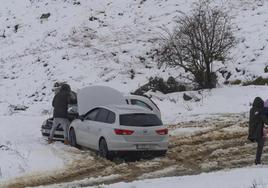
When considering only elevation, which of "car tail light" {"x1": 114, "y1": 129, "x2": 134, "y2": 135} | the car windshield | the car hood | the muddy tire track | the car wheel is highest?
the car hood

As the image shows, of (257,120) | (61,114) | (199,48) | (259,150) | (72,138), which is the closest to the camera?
(257,120)

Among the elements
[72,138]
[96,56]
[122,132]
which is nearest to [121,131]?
[122,132]

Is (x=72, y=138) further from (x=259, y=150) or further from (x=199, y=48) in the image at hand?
(x=199, y=48)

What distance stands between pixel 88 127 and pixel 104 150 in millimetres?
1245

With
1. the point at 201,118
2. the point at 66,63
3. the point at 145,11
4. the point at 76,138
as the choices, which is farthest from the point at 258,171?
the point at 145,11

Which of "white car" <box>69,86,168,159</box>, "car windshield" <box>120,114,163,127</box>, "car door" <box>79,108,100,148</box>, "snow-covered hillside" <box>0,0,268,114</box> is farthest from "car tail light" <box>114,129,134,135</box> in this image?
"snow-covered hillside" <box>0,0,268,114</box>

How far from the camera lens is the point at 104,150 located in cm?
1480

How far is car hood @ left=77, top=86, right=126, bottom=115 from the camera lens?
17312 millimetres

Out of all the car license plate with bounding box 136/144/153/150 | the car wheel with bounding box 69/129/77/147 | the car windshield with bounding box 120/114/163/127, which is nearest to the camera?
the car license plate with bounding box 136/144/153/150

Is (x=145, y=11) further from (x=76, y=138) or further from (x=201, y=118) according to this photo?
(x=76, y=138)

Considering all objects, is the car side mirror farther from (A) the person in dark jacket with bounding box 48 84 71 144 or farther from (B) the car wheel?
(A) the person in dark jacket with bounding box 48 84 71 144

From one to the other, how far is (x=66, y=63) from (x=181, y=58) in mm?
7785

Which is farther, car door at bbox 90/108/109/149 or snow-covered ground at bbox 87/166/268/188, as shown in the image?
car door at bbox 90/108/109/149

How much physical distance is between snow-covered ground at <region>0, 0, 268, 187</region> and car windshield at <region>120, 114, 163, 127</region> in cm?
204
